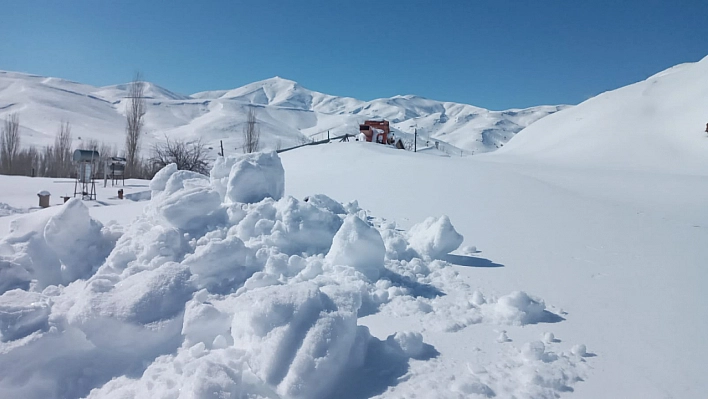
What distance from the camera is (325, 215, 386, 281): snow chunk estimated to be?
3.40 m

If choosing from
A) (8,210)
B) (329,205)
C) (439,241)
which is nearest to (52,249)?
(329,205)

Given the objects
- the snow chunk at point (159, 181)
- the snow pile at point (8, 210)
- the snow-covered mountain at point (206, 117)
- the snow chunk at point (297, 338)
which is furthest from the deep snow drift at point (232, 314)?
the snow-covered mountain at point (206, 117)

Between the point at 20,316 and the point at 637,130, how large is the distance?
78.1 ft

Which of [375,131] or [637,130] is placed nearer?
[637,130]

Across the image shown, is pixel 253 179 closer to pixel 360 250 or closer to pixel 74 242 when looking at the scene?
pixel 74 242

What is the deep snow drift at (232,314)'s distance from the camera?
1.94 metres

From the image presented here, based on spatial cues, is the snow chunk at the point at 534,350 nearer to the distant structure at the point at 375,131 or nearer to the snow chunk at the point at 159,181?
the snow chunk at the point at 159,181

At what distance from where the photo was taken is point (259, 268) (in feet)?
11.0

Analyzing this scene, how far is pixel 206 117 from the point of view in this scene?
98000 mm

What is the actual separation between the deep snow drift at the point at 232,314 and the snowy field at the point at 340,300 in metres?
0.01

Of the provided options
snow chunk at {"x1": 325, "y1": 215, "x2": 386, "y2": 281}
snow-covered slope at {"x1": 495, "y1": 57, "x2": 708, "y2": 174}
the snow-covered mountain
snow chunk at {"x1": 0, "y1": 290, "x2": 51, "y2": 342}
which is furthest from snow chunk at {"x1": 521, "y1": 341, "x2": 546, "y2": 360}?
the snow-covered mountain

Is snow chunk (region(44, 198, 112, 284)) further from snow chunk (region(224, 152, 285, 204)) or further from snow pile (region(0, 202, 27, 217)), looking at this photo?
snow pile (region(0, 202, 27, 217))

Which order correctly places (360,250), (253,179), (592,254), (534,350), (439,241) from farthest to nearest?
(253,179) < (592,254) < (439,241) < (360,250) < (534,350)

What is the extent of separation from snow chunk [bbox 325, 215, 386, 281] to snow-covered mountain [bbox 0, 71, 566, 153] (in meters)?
56.7
